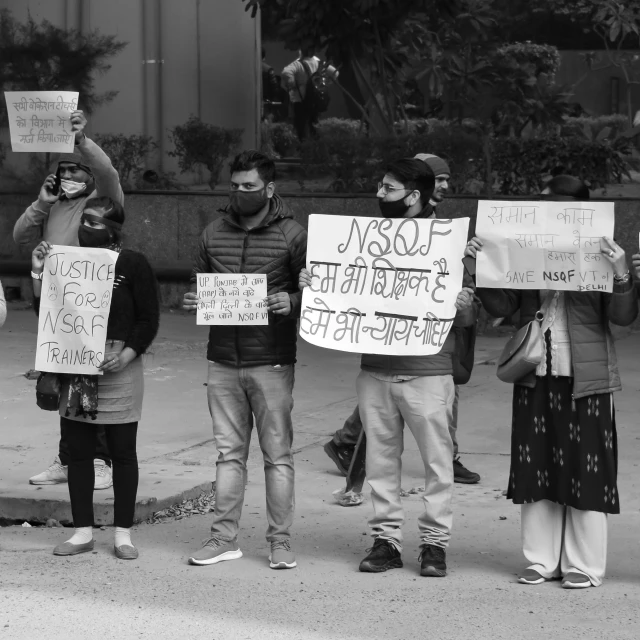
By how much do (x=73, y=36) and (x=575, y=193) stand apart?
465 inches

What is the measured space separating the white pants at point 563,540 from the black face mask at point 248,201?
1.78 m

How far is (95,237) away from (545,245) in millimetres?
2085

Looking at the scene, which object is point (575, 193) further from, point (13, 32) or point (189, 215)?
point (13, 32)

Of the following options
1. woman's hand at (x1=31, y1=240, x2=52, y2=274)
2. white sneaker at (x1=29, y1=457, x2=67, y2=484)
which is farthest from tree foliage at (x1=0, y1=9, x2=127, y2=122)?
woman's hand at (x1=31, y1=240, x2=52, y2=274)

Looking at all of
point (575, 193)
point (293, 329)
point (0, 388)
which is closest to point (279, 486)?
point (293, 329)

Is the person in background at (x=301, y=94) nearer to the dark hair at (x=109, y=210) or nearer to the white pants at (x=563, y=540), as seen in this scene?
the dark hair at (x=109, y=210)

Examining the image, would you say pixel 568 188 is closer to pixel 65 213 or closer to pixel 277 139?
pixel 65 213

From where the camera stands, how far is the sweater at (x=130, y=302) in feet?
19.6

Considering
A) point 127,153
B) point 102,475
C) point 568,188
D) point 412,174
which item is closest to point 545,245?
point 568,188

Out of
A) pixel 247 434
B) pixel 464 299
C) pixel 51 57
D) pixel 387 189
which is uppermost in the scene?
pixel 51 57

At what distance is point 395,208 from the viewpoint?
5.72 m

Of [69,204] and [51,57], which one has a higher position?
[51,57]

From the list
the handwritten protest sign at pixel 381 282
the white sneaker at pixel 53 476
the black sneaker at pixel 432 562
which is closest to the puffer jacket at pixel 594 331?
the handwritten protest sign at pixel 381 282

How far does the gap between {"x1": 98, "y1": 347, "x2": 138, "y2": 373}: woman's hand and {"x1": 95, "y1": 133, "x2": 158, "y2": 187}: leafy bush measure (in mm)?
10267
